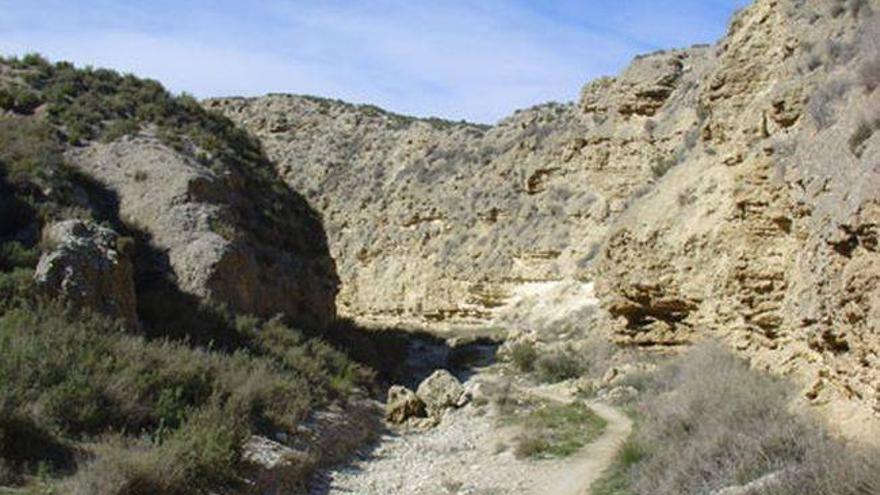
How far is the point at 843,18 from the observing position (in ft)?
50.3

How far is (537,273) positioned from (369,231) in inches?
550

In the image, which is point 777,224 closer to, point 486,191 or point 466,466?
point 466,466

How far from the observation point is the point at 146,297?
1739 centimetres

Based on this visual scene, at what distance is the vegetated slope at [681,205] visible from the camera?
34.8ft

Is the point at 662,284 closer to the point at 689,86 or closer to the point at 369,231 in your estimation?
the point at 689,86

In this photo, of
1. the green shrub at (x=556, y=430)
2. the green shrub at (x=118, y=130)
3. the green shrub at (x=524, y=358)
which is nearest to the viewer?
the green shrub at (x=556, y=430)

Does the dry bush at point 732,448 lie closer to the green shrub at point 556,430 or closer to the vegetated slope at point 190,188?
the green shrub at point 556,430

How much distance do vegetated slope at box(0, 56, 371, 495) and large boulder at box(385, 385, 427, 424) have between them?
979 millimetres

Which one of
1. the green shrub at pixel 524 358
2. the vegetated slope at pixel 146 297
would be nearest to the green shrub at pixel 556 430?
the vegetated slope at pixel 146 297

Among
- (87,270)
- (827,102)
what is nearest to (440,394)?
(87,270)

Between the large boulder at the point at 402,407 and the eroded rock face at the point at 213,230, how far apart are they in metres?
4.17

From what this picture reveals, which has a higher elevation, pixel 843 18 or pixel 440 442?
pixel 843 18

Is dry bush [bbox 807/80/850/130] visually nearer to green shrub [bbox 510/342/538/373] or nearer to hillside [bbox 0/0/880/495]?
hillside [bbox 0/0/880/495]

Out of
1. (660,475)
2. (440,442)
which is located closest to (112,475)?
(660,475)
